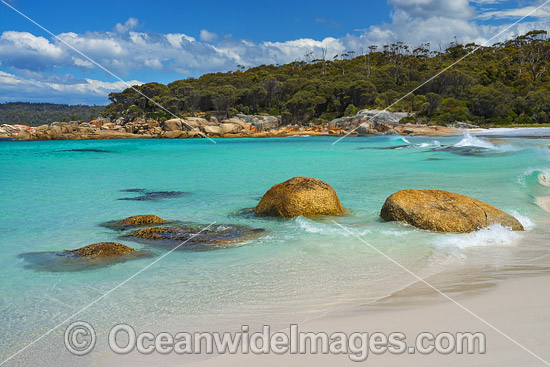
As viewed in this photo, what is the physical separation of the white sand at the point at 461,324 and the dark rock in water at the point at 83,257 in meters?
3.37

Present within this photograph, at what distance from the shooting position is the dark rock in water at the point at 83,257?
5.85 metres

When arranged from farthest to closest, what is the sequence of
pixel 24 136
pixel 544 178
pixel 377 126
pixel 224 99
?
pixel 224 99, pixel 24 136, pixel 377 126, pixel 544 178

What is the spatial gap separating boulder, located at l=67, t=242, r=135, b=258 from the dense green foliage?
6614 centimetres

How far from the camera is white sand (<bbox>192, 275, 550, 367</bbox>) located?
121 inches

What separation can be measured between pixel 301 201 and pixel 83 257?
4321 millimetres

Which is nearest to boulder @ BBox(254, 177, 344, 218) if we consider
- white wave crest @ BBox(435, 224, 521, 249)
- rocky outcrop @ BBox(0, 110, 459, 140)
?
white wave crest @ BBox(435, 224, 521, 249)

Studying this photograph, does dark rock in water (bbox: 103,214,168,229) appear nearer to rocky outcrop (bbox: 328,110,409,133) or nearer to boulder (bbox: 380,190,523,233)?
boulder (bbox: 380,190,523,233)

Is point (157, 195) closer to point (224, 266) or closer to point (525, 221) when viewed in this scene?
point (224, 266)

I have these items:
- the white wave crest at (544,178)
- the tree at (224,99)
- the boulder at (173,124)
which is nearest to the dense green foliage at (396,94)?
the tree at (224,99)

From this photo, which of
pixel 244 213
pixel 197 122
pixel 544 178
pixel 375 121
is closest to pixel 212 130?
pixel 197 122

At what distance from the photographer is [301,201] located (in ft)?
28.5

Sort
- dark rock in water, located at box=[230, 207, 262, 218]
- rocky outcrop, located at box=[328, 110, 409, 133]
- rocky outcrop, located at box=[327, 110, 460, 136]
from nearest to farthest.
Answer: dark rock in water, located at box=[230, 207, 262, 218], rocky outcrop, located at box=[327, 110, 460, 136], rocky outcrop, located at box=[328, 110, 409, 133]

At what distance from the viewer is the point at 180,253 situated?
20.9 feet

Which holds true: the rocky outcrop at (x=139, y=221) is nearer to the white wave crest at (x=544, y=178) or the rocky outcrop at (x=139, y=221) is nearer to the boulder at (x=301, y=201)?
the boulder at (x=301, y=201)
